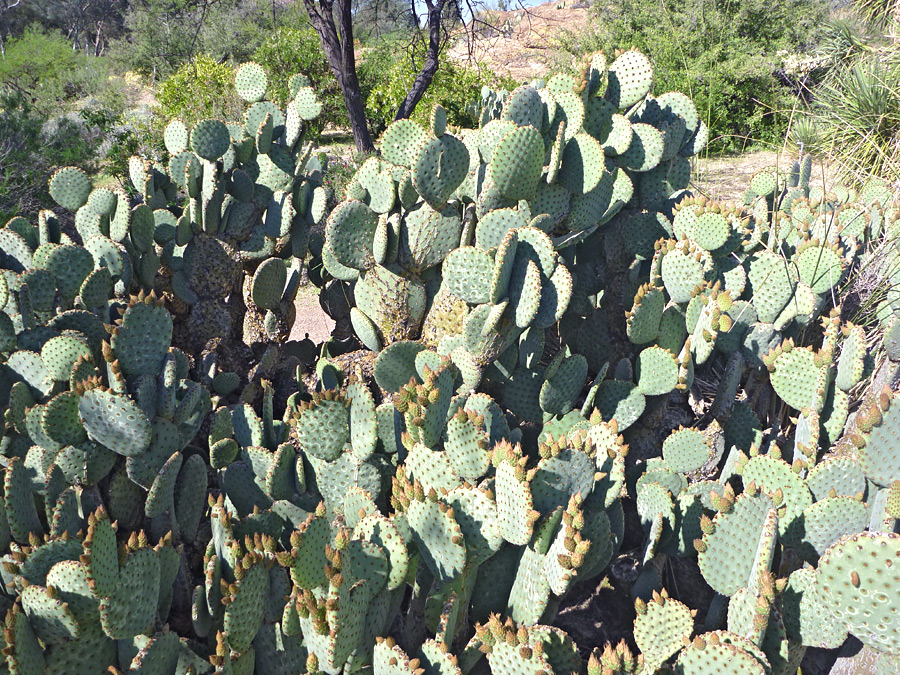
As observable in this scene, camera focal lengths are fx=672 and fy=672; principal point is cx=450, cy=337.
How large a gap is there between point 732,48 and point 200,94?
33.7ft

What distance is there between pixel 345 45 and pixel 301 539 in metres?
8.77

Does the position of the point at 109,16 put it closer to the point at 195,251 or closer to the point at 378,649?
the point at 195,251

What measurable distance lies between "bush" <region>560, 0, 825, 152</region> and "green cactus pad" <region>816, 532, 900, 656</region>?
1154 cm

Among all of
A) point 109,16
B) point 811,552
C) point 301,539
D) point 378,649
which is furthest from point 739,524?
point 109,16

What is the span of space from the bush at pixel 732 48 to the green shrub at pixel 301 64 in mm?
6275

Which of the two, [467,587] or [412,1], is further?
[412,1]

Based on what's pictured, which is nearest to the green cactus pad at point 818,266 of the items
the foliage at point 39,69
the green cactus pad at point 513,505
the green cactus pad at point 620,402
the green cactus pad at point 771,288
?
the green cactus pad at point 771,288

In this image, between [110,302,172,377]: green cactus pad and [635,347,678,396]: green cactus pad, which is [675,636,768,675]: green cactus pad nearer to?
[635,347,678,396]: green cactus pad

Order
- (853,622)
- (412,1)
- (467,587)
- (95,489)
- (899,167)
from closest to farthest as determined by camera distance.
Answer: (853,622) < (467,587) < (95,489) < (899,167) < (412,1)

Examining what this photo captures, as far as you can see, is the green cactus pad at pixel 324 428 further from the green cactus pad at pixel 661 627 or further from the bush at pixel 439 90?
the bush at pixel 439 90

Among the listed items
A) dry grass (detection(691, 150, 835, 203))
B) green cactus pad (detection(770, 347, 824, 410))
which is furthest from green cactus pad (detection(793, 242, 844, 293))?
dry grass (detection(691, 150, 835, 203))

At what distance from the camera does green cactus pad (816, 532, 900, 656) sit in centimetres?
146

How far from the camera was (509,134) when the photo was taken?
2.57 metres

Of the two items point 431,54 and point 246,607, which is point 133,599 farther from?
point 431,54
